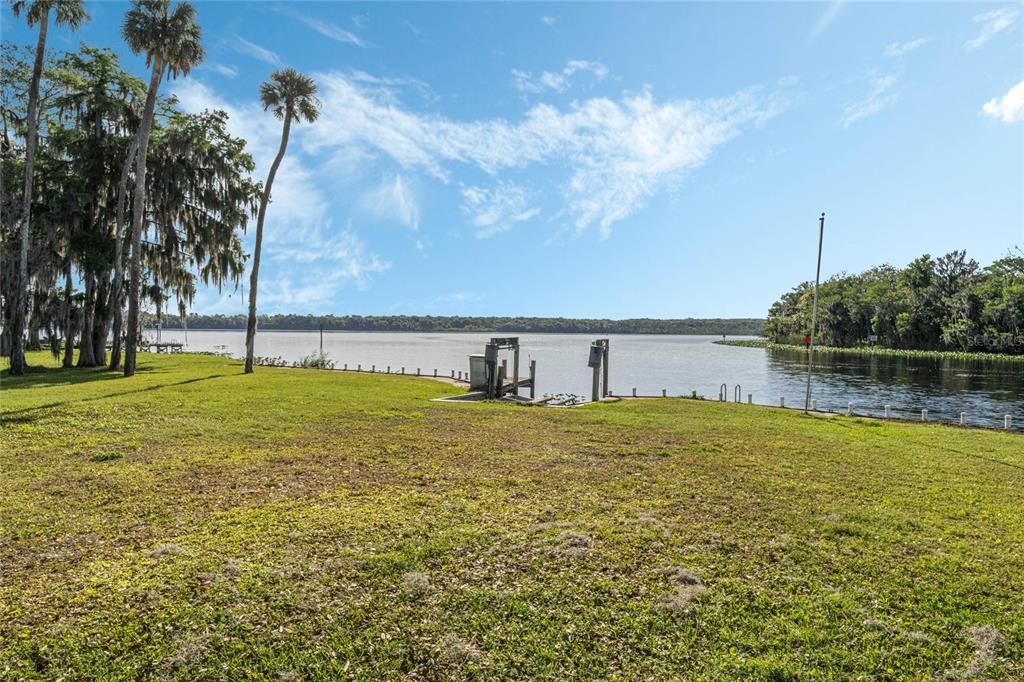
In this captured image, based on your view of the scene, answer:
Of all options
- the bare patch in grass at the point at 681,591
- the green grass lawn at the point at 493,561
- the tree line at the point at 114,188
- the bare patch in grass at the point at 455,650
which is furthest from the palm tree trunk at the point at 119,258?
the bare patch in grass at the point at 681,591

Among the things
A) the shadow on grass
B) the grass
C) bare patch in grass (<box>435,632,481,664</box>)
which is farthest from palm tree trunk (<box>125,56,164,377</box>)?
the grass

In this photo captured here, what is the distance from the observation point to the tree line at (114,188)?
19.4 m

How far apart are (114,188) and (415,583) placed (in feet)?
87.0

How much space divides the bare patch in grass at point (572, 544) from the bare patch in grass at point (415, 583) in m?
1.23

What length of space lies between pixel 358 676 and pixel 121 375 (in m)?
22.2

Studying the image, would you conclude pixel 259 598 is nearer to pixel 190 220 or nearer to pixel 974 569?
pixel 974 569

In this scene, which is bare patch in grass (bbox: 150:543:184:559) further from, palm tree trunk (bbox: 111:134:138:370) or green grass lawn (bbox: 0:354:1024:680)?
palm tree trunk (bbox: 111:134:138:370)

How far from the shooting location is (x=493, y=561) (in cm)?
468

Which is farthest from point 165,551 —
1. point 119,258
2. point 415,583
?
point 119,258

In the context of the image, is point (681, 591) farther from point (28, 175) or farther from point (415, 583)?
point (28, 175)

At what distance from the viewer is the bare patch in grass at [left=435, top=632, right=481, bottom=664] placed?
340cm

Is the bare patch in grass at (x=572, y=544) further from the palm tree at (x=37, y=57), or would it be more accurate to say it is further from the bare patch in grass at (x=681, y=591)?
the palm tree at (x=37, y=57)

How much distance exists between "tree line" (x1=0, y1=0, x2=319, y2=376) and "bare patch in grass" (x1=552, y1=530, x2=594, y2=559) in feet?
69.3

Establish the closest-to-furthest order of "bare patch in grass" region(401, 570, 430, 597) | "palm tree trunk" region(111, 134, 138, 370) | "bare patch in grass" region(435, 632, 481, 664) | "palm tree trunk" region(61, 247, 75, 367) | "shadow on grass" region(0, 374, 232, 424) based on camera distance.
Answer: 1. "bare patch in grass" region(435, 632, 481, 664)
2. "bare patch in grass" region(401, 570, 430, 597)
3. "shadow on grass" region(0, 374, 232, 424)
4. "palm tree trunk" region(111, 134, 138, 370)
5. "palm tree trunk" region(61, 247, 75, 367)
